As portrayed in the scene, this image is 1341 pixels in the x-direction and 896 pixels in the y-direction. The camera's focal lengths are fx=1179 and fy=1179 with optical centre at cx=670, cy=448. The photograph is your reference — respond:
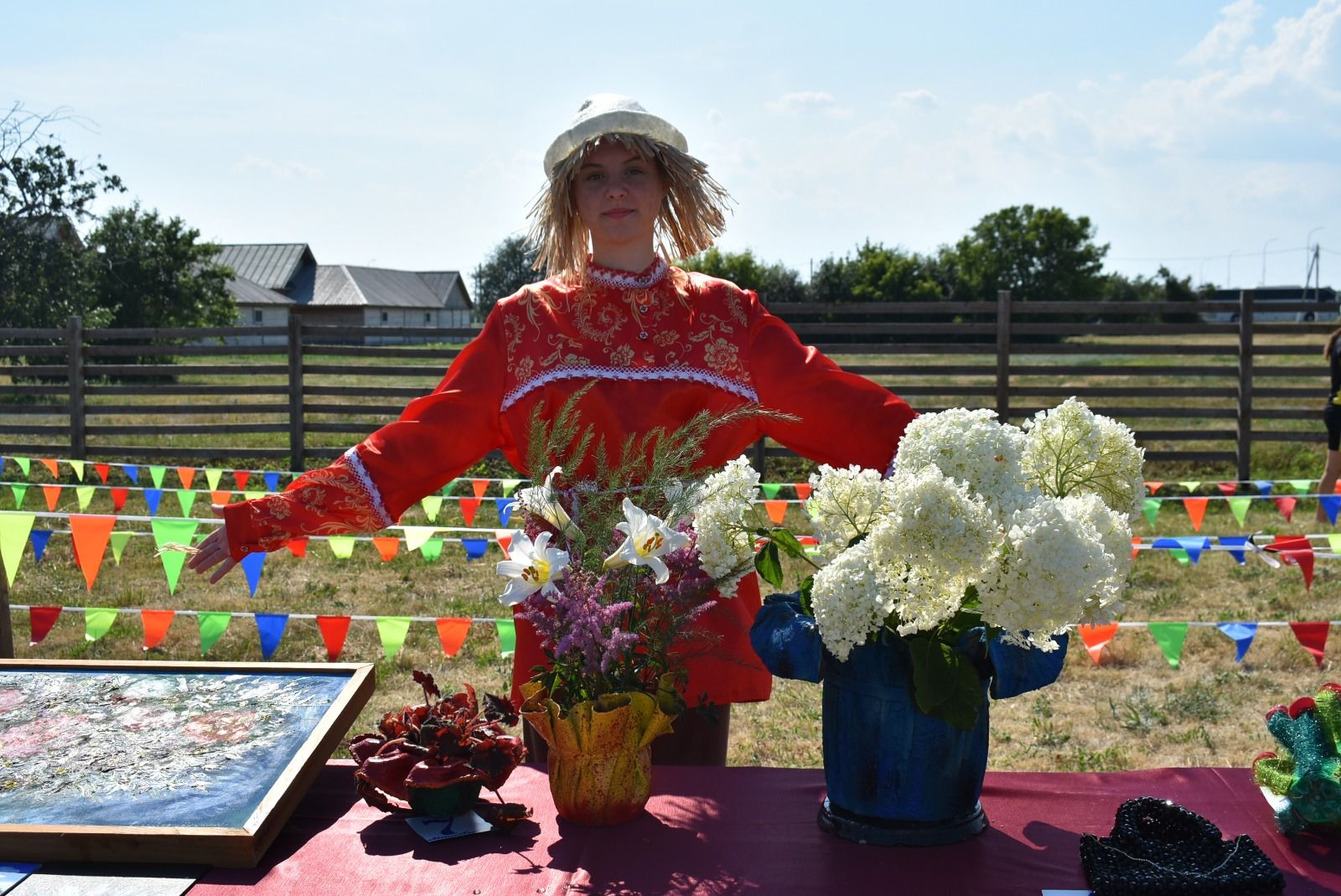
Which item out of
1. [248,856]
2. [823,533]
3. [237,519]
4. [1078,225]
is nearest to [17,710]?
[237,519]

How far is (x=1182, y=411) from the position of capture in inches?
394

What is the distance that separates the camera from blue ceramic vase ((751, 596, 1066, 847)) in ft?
4.84

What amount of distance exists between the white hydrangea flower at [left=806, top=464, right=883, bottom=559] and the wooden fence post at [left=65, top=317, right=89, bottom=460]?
11.0m

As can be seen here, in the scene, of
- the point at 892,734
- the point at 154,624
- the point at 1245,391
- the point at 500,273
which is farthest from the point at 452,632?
the point at 500,273

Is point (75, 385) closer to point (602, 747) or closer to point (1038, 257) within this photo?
point (602, 747)

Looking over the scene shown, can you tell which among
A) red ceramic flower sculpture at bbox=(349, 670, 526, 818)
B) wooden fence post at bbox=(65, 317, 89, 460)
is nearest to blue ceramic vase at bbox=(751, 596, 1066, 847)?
red ceramic flower sculpture at bbox=(349, 670, 526, 818)

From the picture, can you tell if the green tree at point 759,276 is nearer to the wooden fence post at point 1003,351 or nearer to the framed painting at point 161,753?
the wooden fence post at point 1003,351

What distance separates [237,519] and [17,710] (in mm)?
426

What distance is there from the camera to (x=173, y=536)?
437 cm

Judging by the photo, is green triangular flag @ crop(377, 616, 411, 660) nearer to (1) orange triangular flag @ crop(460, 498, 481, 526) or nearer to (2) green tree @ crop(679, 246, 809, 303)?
(1) orange triangular flag @ crop(460, 498, 481, 526)

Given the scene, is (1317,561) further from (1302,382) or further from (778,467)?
(1302,382)

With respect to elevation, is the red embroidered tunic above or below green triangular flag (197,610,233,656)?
above

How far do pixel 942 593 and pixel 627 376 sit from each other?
0.92 m

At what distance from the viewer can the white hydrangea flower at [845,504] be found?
4.77 feet
